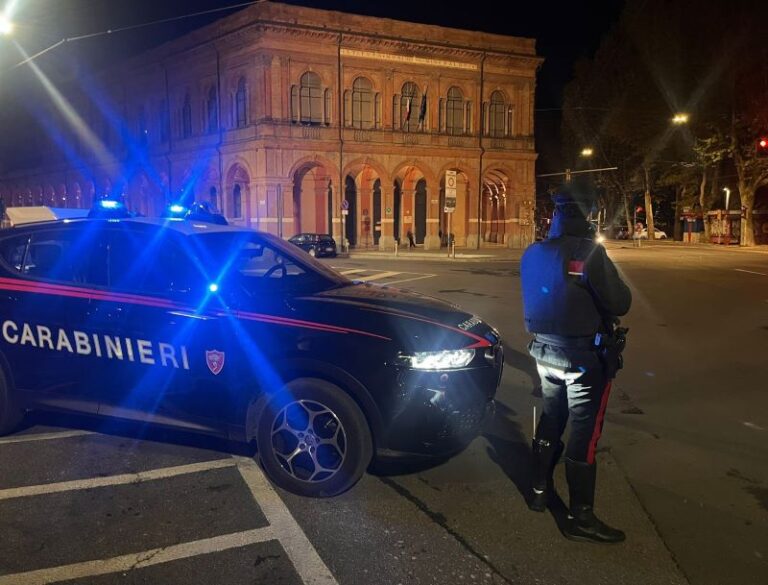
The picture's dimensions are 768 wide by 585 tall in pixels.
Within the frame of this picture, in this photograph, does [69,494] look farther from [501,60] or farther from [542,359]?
[501,60]

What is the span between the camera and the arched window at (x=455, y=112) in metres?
43.7

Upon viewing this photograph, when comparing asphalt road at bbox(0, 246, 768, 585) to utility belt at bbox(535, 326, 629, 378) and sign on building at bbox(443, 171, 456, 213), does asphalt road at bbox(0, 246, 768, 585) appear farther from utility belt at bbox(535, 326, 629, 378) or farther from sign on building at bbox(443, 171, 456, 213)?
sign on building at bbox(443, 171, 456, 213)

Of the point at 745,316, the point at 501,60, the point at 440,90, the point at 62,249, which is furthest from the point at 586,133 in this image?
the point at 62,249

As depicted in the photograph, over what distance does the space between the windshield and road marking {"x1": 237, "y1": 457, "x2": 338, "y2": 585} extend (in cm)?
125

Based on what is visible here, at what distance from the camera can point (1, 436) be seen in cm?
493

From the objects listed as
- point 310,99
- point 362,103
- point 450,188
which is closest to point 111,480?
point 450,188

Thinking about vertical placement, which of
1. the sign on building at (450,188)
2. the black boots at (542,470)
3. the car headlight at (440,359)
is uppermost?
the sign on building at (450,188)

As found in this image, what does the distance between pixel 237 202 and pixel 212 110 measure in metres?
6.47

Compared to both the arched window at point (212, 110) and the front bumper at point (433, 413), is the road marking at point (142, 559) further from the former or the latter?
the arched window at point (212, 110)

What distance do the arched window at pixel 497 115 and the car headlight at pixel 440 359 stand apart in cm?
4316

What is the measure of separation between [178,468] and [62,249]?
187 cm

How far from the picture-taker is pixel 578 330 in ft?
11.1

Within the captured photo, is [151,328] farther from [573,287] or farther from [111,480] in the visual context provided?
[573,287]

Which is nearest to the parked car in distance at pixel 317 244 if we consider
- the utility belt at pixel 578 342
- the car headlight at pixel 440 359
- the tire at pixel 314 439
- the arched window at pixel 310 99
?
the arched window at pixel 310 99
